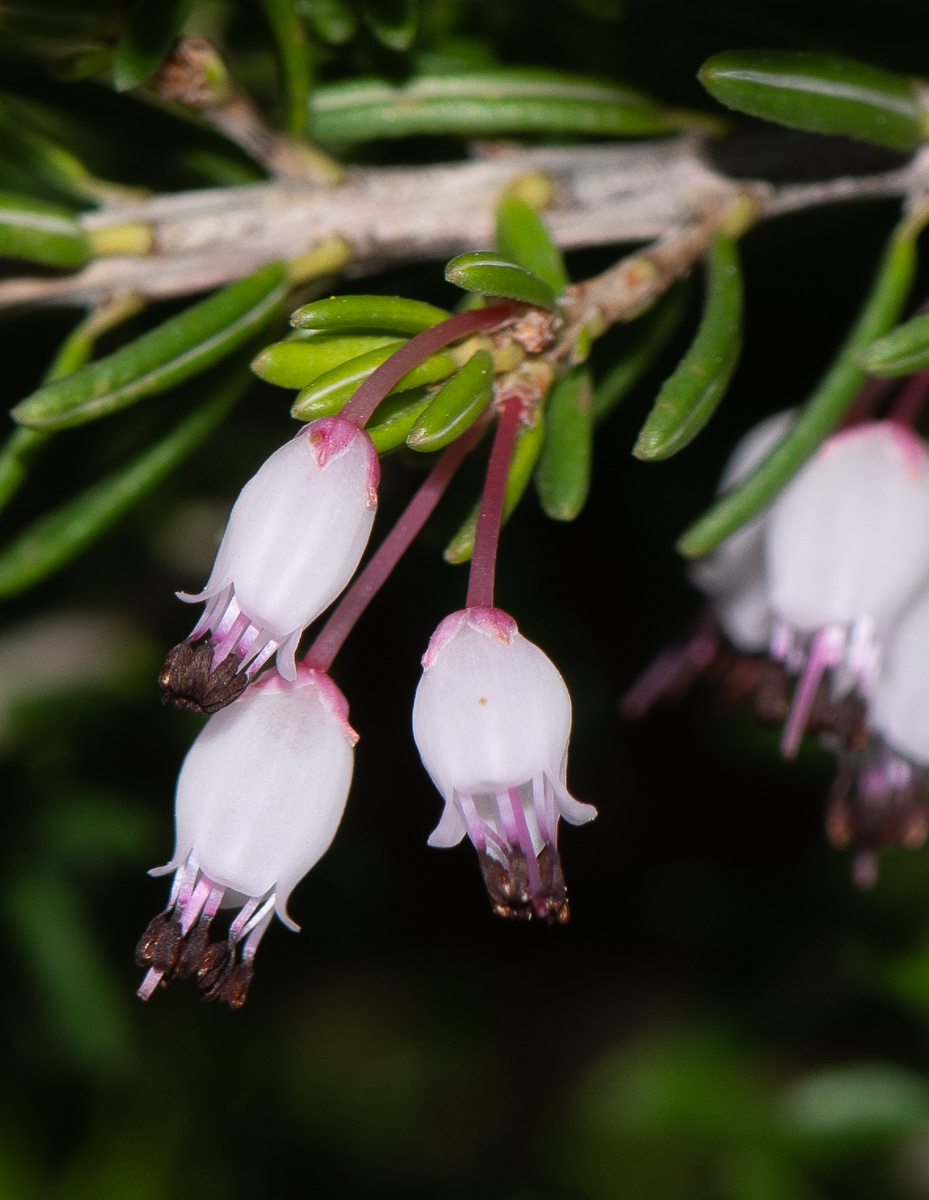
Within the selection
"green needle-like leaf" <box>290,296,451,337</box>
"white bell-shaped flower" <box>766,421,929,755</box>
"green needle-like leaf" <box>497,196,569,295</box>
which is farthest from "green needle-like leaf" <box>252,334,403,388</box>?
"white bell-shaped flower" <box>766,421,929,755</box>

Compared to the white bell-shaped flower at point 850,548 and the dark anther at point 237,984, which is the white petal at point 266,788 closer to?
the dark anther at point 237,984

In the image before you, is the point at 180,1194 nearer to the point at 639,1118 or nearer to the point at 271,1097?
the point at 271,1097

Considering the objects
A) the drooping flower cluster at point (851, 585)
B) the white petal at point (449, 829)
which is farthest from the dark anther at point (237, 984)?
the drooping flower cluster at point (851, 585)

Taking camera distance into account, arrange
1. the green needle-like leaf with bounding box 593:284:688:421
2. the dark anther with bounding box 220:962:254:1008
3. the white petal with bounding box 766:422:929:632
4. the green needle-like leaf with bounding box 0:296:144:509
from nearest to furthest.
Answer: the dark anther with bounding box 220:962:254:1008
the white petal with bounding box 766:422:929:632
the green needle-like leaf with bounding box 0:296:144:509
the green needle-like leaf with bounding box 593:284:688:421

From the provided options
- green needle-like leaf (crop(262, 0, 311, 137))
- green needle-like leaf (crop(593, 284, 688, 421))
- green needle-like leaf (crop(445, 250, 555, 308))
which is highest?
green needle-like leaf (crop(262, 0, 311, 137))

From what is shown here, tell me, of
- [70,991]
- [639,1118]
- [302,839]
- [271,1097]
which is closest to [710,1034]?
[639,1118]

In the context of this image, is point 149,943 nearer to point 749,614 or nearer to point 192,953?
point 192,953

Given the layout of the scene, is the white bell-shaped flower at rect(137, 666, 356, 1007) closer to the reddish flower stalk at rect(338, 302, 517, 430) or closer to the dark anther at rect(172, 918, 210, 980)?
the dark anther at rect(172, 918, 210, 980)

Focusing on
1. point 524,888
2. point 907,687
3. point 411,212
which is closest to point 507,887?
point 524,888
